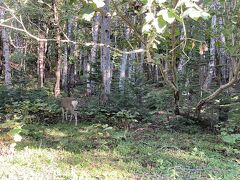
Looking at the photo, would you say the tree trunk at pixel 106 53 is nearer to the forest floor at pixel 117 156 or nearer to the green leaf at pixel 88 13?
the forest floor at pixel 117 156

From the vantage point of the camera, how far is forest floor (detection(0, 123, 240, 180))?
6441mm

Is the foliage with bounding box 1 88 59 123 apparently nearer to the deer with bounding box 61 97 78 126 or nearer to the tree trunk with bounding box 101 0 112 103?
the deer with bounding box 61 97 78 126

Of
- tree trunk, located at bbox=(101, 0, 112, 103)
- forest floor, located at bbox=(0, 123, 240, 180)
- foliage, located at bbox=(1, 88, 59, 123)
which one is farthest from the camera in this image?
tree trunk, located at bbox=(101, 0, 112, 103)

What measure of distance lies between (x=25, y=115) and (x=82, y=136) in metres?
3.33

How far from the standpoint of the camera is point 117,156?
25.6ft

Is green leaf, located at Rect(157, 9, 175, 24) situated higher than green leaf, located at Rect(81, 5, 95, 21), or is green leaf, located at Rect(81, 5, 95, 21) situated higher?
green leaf, located at Rect(81, 5, 95, 21)

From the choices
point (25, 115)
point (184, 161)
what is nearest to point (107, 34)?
point (25, 115)

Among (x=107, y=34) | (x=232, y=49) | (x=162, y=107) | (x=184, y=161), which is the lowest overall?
(x=184, y=161)

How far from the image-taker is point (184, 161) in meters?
7.57

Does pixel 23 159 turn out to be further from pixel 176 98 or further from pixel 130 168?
pixel 176 98

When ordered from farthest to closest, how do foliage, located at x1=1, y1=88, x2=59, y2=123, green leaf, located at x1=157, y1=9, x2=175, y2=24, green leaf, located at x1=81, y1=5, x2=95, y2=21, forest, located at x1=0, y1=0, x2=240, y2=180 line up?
foliage, located at x1=1, y1=88, x2=59, y2=123
forest, located at x1=0, y1=0, x2=240, y2=180
green leaf, located at x1=81, y1=5, x2=95, y2=21
green leaf, located at x1=157, y1=9, x2=175, y2=24

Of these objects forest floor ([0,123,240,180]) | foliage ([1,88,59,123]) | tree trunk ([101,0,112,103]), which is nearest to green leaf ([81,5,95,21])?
forest floor ([0,123,240,180])

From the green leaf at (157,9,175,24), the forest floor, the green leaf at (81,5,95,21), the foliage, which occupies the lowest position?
the forest floor

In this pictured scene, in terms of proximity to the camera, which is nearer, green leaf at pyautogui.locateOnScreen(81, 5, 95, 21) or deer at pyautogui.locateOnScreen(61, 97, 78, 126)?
green leaf at pyautogui.locateOnScreen(81, 5, 95, 21)
